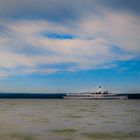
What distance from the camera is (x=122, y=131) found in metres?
30.0

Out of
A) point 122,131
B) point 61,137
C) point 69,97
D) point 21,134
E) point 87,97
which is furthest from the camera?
point 69,97

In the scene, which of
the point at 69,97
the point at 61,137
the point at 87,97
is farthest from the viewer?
the point at 69,97

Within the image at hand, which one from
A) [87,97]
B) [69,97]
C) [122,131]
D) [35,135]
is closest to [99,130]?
[122,131]

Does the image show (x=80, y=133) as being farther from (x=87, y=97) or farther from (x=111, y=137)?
(x=87, y=97)

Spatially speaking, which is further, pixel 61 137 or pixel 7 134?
pixel 7 134

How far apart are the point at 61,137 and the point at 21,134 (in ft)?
12.3

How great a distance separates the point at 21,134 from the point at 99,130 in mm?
7166

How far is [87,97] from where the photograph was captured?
154 meters

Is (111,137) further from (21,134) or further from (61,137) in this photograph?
(21,134)

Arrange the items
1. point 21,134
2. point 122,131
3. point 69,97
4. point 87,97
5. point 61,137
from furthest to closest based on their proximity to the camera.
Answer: point 69,97 → point 87,97 → point 122,131 → point 21,134 → point 61,137

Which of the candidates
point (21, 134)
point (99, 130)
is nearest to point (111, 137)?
point (99, 130)

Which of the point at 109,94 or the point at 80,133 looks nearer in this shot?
the point at 80,133

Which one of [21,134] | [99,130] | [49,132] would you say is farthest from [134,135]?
[21,134]

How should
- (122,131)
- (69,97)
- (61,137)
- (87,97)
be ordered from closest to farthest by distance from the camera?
(61,137)
(122,131)
(87,97)
(69,97)
